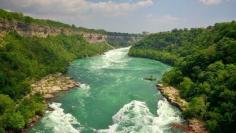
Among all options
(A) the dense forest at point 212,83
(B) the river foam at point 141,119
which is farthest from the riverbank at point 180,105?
(B) the river foam at point 141,119

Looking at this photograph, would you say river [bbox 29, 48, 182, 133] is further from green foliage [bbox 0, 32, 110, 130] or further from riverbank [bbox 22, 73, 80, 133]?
green foliage [bbox 0, 32, 110, 130]

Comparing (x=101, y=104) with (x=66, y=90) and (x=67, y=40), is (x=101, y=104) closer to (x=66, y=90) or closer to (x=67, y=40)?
(x=66, y=90)

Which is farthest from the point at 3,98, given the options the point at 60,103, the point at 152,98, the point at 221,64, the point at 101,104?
the point at 221,64

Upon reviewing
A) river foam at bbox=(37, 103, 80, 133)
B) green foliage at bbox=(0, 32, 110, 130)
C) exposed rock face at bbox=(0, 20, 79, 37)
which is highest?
exposed rock face at bbox=(0, 20, 79, 37)

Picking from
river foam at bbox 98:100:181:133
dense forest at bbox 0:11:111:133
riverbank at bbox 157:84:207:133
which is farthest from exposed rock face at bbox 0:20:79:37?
river foam at bbox 98:100:181:133

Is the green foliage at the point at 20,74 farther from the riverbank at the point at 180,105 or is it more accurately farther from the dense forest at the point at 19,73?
the riverbank at the point at 180,105

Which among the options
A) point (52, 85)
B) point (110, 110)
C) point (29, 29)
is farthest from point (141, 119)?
point (29, 29)

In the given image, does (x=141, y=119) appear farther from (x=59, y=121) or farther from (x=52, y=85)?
(x=52, y=85)
